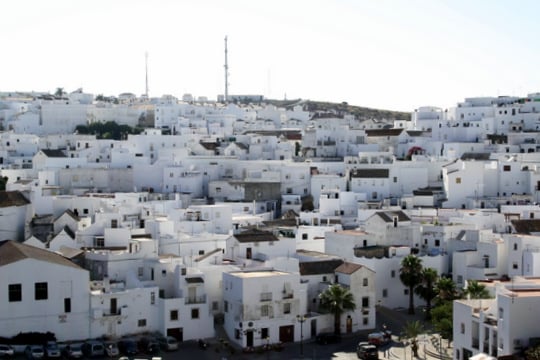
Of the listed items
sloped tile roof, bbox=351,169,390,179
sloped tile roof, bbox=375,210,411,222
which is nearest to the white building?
sloped tile roof, bbox=375,210,411,222

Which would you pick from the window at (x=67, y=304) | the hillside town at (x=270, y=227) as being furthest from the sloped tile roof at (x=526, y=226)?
the window at (x=67, y=304)

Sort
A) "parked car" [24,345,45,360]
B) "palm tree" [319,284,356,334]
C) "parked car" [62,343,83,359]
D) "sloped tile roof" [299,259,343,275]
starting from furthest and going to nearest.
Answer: "sloped tile roof" [299,259,343,275] < "palm tree" [319,284,356,334] < "parked car" [62,343,83,359] < "parked car" [24,345,45,360]

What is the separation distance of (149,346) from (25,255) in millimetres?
4960

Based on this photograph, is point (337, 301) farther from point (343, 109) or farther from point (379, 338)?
point (343, 109)

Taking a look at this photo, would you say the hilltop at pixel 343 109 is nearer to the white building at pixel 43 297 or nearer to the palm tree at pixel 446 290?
the palm tree at pixel 446 290

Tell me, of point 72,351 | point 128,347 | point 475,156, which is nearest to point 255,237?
point 128,347

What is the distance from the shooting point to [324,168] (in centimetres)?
5028

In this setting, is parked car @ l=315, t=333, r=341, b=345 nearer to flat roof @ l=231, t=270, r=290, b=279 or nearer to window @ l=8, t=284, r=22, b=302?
flat roof @ l=231, t=270, r=290, b=279

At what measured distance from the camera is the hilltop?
9185 centimetres

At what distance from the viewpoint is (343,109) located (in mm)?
97250

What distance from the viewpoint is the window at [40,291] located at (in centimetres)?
2955

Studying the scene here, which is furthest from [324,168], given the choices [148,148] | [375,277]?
[375,277]

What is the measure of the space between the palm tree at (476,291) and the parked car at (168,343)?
31.0 feet

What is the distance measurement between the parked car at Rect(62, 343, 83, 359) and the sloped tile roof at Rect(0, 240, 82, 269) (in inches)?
105
